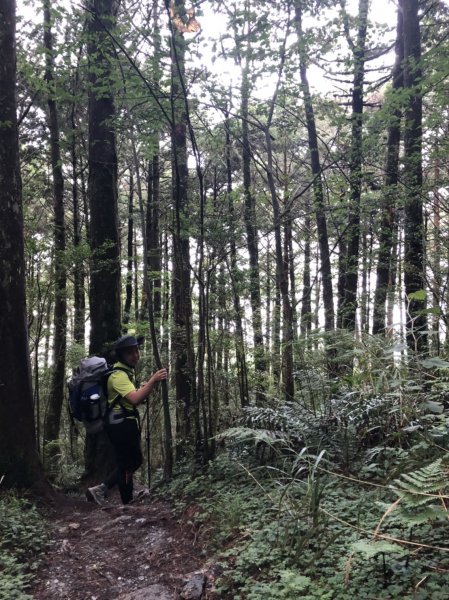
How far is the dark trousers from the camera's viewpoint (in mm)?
5988

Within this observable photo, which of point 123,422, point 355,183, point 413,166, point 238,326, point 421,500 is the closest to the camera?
point 421,500

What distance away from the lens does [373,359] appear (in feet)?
14.4

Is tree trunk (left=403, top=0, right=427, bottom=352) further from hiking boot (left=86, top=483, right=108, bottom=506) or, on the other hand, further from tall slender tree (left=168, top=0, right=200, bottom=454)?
hiking boot (left=86, top=483, right=108, bottom=506)

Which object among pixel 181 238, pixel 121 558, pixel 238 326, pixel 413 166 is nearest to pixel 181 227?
pixel 181 238

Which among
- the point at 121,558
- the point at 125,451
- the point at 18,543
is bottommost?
the point at 121,558

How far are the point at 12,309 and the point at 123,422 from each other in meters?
2.05

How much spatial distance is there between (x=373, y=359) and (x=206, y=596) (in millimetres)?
2478

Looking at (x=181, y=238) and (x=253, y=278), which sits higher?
(x=181, y=238)

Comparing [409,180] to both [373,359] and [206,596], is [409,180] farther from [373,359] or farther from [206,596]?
[206,596]

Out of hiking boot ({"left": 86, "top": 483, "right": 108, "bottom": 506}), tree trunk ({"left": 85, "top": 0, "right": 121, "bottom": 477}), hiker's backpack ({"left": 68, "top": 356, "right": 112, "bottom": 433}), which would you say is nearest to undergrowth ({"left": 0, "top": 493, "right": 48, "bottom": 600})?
hiking boot ({"left": 86, "top": 483, "right": 108, "bottom": 506})

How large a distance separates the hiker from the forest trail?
494mm

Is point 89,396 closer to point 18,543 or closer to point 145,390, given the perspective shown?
point 145,390

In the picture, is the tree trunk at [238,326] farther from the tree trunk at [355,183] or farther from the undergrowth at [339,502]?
the tree trunk at [355,183]

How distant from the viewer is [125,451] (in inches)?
238
